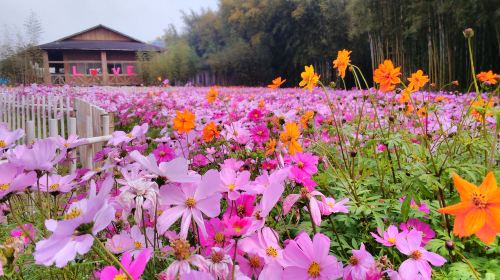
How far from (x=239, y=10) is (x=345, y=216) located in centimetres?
1744

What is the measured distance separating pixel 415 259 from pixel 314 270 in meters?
0.17

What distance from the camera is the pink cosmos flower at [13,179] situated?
1.74ft

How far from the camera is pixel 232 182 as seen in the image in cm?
58

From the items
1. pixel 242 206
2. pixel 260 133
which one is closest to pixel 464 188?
pixel 242 206

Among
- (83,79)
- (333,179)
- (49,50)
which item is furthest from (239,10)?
(333,179)

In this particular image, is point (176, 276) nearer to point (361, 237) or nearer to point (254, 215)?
point (254, 215)

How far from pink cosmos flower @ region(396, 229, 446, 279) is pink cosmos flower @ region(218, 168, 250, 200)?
0.76 feet

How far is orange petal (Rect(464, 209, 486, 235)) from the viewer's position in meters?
0.40

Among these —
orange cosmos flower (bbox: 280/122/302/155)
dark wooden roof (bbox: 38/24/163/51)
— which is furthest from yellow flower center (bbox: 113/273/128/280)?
dark wooden roof (bbox: 38/24/163/51)

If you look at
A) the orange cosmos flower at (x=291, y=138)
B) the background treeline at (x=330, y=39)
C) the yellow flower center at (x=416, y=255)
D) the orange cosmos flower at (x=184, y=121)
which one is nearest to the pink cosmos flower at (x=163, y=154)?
the orange cosmos flower at (x=184, y=121)

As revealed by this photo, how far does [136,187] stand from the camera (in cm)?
47

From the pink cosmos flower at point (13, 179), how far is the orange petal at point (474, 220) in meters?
0.52

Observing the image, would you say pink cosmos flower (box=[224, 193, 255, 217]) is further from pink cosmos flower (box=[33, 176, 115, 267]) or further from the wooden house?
the wooden house

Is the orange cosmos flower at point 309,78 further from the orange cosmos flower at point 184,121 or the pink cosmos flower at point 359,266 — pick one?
the pink cosmos flower at point 359,266
